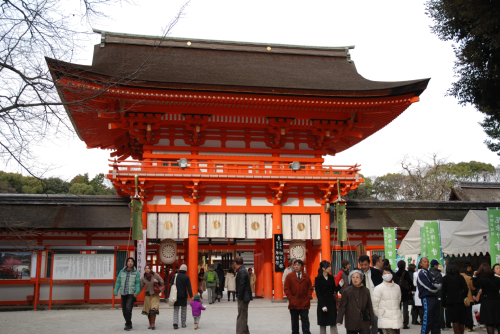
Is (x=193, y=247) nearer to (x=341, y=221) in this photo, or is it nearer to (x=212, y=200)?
(x=212, y=200)

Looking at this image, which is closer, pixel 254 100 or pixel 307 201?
pixel 254 100

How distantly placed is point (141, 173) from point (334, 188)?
293 inches

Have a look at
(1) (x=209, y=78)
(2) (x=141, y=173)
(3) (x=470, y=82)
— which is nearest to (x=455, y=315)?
(3) (x=470, y=82)

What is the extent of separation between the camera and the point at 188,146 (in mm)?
17969

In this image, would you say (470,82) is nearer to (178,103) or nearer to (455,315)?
(455,315)

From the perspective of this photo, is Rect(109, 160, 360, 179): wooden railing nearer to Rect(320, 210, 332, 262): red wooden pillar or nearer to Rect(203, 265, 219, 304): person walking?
Rect(320, 210, 332, 262): red wooden pillar

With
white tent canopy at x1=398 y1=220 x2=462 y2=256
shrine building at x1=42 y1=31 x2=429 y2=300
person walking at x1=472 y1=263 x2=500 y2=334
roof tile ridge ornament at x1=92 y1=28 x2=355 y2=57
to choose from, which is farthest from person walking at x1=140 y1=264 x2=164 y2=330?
roof tile ridge ornament at x1=92 y1=28 x2=355 y2=57

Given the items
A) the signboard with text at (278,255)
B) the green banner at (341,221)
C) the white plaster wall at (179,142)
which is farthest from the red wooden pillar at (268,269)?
the white plaster wall at (179,142)

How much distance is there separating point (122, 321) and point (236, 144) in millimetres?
8656

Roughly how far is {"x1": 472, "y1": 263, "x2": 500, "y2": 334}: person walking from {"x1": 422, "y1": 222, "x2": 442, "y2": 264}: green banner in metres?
4.68

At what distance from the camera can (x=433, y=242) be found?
45.0 feet

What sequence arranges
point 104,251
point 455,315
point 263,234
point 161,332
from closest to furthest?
point 455,315 < point 161,332 < point 104,251 < point 263,234

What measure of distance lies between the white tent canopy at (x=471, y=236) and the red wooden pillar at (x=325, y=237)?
4.87m

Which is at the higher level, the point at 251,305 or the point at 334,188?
the point at 334,188
